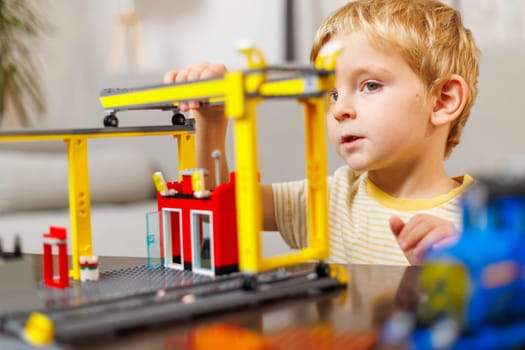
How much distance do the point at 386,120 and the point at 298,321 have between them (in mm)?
587

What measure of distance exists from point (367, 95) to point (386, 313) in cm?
55

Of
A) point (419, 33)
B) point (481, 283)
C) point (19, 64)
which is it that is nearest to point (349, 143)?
point (419, 33)

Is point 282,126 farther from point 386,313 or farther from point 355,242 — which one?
point 386,313

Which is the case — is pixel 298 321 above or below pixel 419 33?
below

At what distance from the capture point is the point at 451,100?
129cm

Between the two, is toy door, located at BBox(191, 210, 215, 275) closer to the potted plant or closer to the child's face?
the child's face

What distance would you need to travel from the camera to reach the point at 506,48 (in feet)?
7.29

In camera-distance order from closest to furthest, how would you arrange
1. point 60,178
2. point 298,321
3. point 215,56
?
point 298,321 < point 60,178 < point 215,56

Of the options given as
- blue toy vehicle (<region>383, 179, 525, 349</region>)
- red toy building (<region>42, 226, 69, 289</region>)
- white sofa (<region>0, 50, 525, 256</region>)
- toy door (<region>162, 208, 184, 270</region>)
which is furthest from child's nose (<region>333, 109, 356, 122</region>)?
white sofa (<region>0, 50, 525, 256</region>)

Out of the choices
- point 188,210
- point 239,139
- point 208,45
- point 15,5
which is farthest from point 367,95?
point 15,5

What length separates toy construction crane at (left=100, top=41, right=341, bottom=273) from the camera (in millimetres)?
714

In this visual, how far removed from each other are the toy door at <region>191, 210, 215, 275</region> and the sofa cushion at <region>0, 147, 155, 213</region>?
6.38 feet

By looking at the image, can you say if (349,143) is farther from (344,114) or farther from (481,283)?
(481,283)

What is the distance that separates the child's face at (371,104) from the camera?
3.87ft
